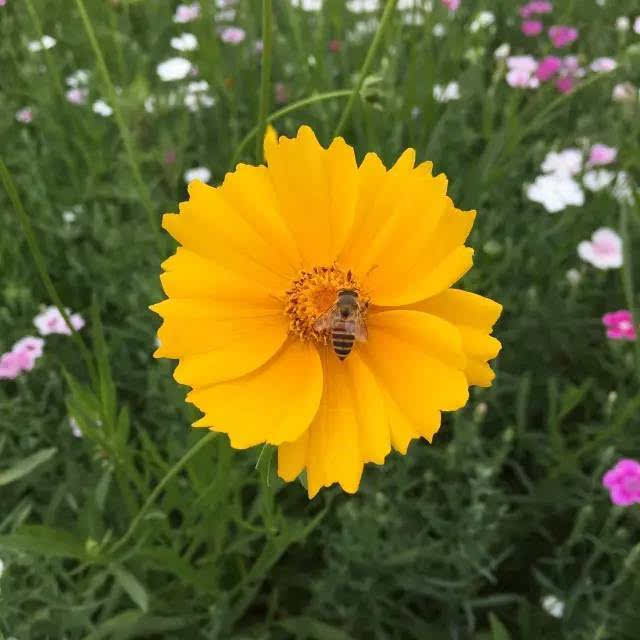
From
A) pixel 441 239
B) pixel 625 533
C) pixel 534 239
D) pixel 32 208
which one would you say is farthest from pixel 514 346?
pixel 32 208

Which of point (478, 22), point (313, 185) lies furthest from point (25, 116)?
point (313, 185)

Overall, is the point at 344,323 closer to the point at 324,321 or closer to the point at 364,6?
the point at 324,321

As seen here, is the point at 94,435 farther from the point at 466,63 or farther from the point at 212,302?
the point at 466,63

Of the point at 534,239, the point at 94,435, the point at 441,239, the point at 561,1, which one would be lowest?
the point at 534,239

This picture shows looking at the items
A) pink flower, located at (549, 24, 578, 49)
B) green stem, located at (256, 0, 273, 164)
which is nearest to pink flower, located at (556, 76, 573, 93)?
pink flower, located at (549, 24, 578, 49)

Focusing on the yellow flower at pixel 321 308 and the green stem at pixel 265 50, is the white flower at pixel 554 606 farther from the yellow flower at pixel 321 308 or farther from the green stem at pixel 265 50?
the green stem at pixel 265 50

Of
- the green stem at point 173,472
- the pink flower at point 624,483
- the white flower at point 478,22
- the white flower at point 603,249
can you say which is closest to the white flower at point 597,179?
the white flower at point 603,249
